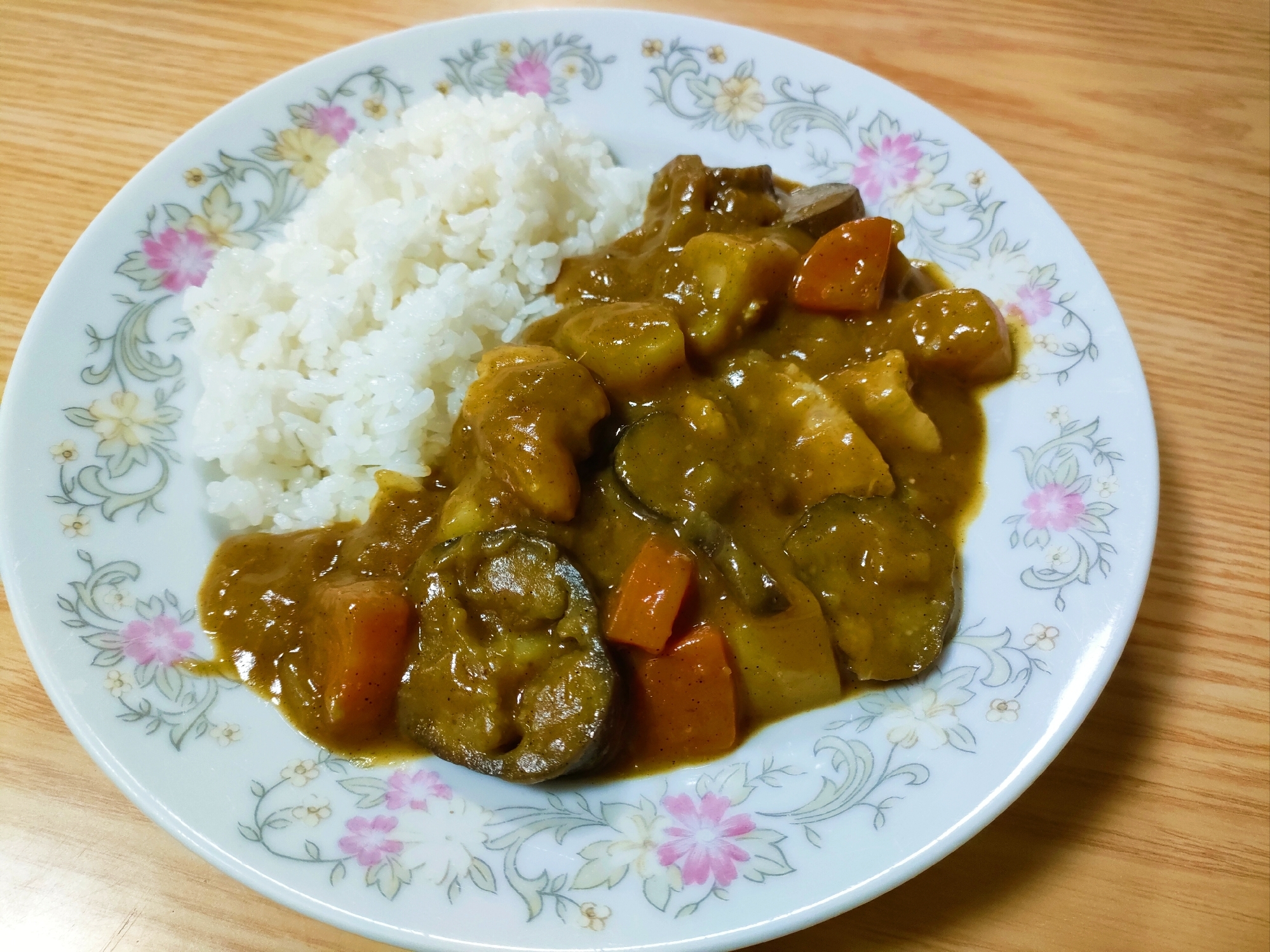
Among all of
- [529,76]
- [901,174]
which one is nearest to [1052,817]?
[901,174]

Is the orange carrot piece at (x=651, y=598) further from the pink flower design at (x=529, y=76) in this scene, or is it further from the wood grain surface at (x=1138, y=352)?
the pink flower design at (x=529, y=76)

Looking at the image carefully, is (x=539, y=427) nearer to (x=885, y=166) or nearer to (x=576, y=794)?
(x=576, y=794)

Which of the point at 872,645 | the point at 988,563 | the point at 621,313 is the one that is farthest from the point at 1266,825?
the point at 621,313

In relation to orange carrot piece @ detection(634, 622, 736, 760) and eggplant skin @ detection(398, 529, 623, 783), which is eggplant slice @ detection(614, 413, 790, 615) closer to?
orange carrot piece @ detection(634, 622, 736, 760)

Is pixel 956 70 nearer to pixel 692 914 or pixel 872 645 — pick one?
pixel 872 645

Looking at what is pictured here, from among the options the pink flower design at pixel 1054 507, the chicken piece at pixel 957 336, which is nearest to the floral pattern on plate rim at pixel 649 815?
the pink flower design at pixel 1054 507

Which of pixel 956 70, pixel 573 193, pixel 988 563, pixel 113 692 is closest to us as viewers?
pixel 113 692

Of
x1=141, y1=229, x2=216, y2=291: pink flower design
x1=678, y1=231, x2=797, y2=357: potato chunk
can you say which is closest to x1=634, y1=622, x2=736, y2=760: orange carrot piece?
x1=678, y1=231, x2=797, y2=357: potato chunk
